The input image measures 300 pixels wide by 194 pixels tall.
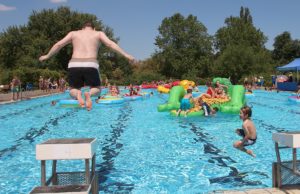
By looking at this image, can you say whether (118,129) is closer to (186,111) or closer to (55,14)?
(186,111)

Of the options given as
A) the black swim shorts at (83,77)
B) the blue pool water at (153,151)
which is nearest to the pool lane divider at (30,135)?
the blue pool water at (153,151)

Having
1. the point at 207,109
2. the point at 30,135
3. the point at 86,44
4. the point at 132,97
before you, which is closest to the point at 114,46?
the point at 86,44

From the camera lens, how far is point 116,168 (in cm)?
695

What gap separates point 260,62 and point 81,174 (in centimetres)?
4936

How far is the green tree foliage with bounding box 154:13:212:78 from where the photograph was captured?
61.5 m

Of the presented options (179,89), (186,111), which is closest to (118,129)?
(186,111)

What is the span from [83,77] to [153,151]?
3.49 metres

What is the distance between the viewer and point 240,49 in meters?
48.7

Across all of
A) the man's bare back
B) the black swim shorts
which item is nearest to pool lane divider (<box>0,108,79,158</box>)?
the black swim shorts

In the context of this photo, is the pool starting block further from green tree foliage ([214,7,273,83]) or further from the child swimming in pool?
green tree foliage ([214,7,273,83])

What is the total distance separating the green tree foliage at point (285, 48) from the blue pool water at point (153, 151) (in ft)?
181

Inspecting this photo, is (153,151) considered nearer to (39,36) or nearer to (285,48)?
(39,36)

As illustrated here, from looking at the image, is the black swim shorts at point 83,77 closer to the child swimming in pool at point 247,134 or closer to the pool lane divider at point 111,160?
the pool lane divider at point 111,160

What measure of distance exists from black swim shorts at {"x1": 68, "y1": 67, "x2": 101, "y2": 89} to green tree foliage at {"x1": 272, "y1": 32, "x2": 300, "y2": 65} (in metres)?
63.5
